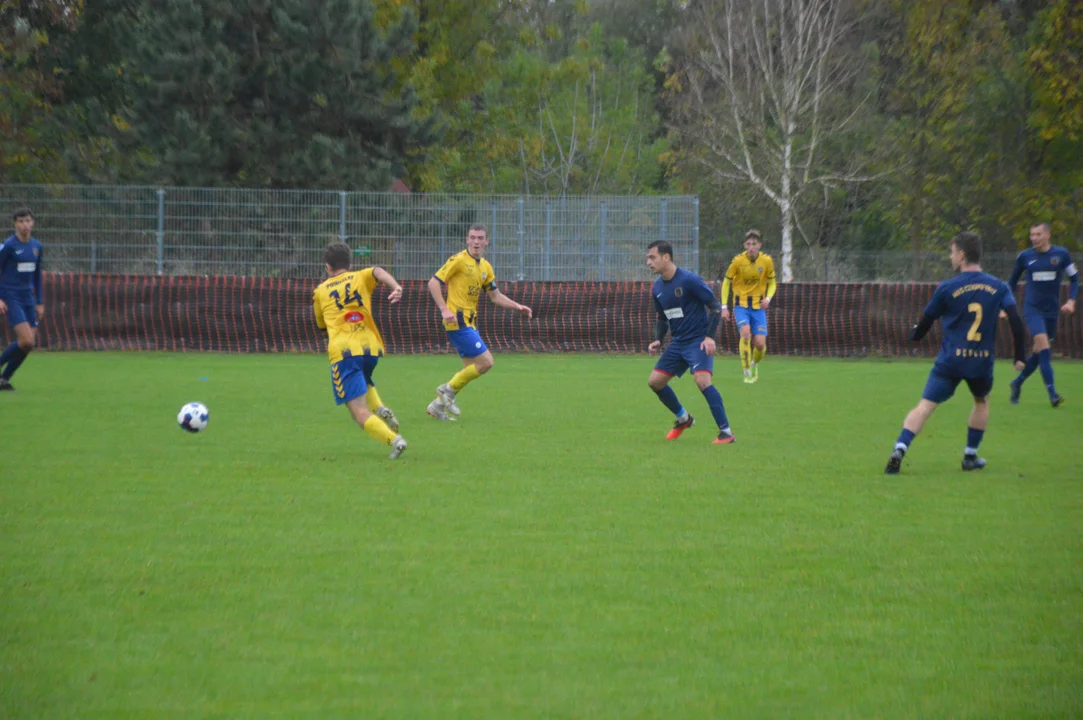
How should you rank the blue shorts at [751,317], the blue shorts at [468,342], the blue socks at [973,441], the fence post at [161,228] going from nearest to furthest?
the blue socks at [973,441], the blue shorts at [468,342], the blue shorts at [751,317], the fence post at [161,228]

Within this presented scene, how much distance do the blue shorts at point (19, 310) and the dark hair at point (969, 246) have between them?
1108 centimetres

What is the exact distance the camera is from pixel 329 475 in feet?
29.8

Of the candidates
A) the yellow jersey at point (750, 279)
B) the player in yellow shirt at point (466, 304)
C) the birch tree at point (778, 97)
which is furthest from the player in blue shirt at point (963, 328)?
the birch tree at point (778, 97)

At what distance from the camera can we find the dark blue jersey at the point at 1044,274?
47.7ft

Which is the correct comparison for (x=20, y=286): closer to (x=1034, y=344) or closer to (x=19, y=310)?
(x=19, y=310)

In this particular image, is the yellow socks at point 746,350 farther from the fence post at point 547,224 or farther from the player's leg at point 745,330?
the fence post at point 547,224

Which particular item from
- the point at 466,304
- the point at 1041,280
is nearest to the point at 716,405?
the point at 466,304

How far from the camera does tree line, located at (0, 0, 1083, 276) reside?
31719mm

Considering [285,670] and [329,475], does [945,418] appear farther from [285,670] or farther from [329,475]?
[285,670]

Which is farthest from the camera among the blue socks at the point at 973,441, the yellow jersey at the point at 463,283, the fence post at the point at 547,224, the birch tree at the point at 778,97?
the birch tree at the point at 778,97

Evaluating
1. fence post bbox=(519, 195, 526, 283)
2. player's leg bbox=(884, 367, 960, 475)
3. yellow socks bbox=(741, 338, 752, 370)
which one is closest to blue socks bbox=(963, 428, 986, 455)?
player's leg bbox=(884, 367, 960, 475)

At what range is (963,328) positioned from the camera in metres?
9.05

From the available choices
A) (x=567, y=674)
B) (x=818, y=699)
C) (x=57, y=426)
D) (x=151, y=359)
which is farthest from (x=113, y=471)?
(x=151, y=359)

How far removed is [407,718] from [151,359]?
1942cm
